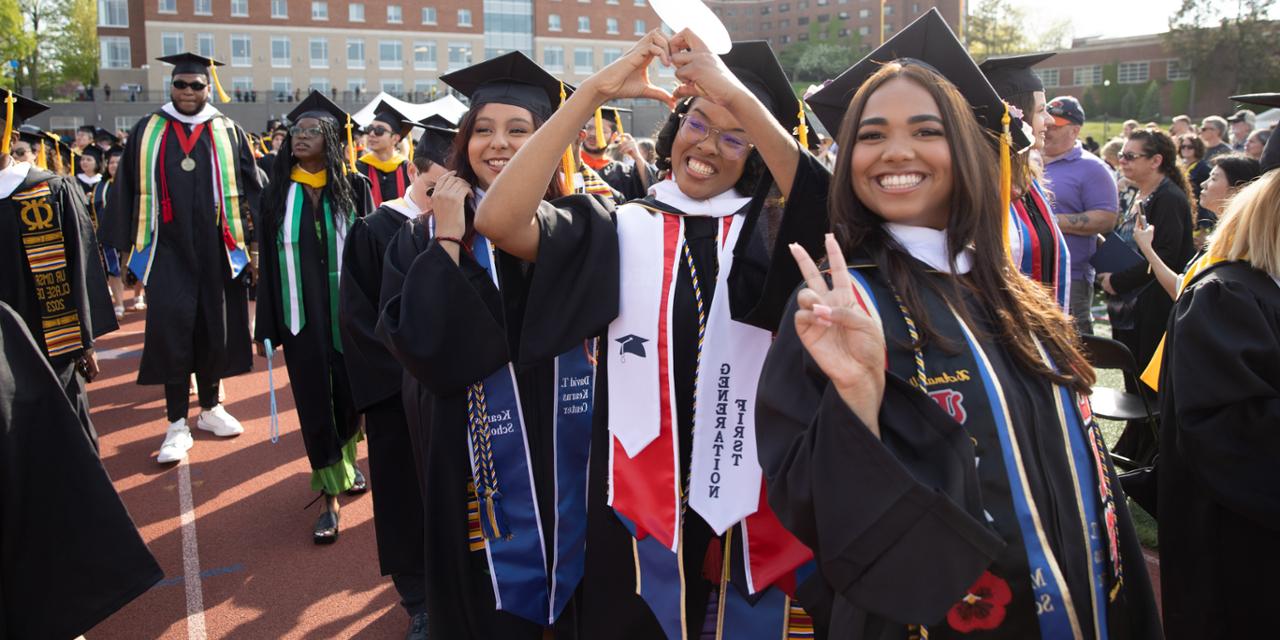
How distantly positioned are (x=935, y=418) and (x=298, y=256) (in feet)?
13.4

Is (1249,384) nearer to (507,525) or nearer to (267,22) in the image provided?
(507,525)

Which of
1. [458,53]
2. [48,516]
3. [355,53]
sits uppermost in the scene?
[458,53]

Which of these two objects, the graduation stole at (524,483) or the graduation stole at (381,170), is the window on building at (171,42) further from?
the graduation stole at (524,483)

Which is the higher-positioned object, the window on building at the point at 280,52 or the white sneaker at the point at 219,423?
the window on building at the point at 280,52

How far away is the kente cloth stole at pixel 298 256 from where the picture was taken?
4.85m

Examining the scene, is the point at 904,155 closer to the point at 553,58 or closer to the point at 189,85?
the point at 189,85

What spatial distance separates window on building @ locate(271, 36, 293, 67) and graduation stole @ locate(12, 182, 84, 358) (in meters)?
59.3

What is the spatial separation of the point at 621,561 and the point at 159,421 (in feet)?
18.9

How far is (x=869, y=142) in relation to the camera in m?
1.91

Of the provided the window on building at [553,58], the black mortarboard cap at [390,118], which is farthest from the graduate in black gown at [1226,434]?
the window on building at [553,58]

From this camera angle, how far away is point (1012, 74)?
420 centimetres

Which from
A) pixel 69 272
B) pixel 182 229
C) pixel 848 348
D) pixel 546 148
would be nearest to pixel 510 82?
pixel 546 148

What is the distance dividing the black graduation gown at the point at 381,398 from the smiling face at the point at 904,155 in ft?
7.57

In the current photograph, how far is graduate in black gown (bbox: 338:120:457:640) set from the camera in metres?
3.78
